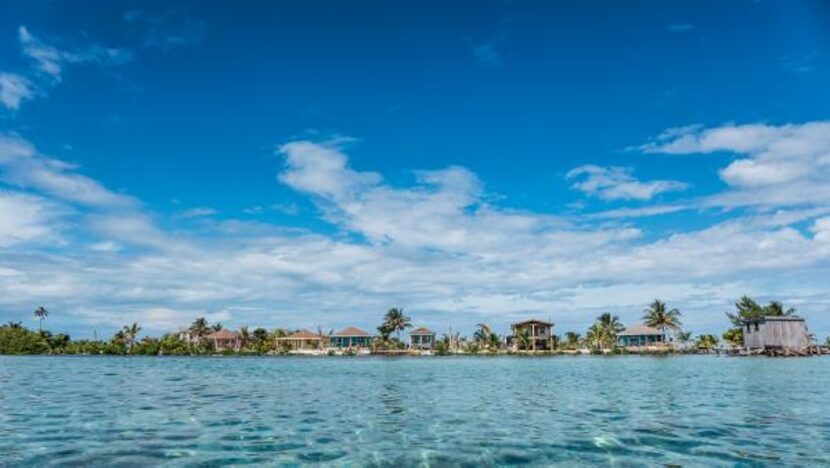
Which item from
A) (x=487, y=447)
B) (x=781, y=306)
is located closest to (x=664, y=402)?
(x=487, y=447)

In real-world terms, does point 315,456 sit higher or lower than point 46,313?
lower

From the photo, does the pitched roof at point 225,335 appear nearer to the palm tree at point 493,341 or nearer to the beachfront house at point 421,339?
the beachfront house at point 421,339

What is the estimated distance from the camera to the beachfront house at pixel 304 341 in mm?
159125

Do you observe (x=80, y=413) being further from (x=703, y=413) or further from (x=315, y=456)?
(x=703, y=413)

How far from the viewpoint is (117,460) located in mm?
13406

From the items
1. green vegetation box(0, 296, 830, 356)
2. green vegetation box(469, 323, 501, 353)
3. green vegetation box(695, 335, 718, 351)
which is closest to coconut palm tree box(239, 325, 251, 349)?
green vegetation box(0, 296, 830, 356)

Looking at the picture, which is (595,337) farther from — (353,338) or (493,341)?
(353,338)

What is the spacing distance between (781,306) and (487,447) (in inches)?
5421

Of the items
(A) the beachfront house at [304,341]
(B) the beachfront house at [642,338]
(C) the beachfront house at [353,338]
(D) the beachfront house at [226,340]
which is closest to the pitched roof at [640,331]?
(B) the beachfront house at [642,338]

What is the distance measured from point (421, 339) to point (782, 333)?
274 ft

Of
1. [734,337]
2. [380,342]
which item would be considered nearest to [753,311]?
Answer: [734,337]

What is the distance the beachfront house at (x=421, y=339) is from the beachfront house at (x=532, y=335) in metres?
23.4

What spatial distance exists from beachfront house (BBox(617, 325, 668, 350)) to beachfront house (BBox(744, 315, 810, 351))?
33686 mm

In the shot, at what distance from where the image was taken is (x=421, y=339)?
6196 inches
